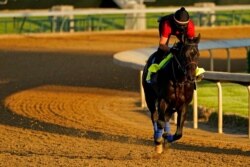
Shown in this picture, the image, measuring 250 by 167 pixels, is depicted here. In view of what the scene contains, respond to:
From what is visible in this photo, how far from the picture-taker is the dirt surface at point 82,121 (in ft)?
29.4

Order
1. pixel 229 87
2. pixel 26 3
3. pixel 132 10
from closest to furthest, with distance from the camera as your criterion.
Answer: pixel 229 87 < pixel 132 10 < pixel 26 3

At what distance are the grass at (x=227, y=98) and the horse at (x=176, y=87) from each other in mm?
2836

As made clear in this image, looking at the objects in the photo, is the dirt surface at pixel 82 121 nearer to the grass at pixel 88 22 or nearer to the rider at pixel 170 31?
the rider at pixel 170 31

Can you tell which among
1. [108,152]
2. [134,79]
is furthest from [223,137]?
[134,79]

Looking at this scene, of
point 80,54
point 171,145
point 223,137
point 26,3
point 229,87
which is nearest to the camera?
point 171,145

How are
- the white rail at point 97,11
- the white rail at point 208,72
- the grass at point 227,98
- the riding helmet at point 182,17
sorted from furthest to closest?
the white rail at point 97,11
the grass at point 227,98
the white rail at point 208,72
the riding helmet at point 182,17

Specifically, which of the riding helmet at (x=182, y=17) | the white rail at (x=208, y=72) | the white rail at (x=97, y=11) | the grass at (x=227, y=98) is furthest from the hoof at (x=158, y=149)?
the white rail at (x=97, y=11)

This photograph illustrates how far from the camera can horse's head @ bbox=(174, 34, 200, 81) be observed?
27.8 feet

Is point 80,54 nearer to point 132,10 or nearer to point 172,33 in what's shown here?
point 132,10

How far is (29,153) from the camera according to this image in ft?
30.4

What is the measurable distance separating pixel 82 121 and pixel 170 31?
294cm

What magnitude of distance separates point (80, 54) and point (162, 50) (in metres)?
12.7

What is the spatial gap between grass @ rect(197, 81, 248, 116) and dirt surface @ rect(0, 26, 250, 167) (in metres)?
0.80

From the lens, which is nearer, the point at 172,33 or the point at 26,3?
the point at 172,33
